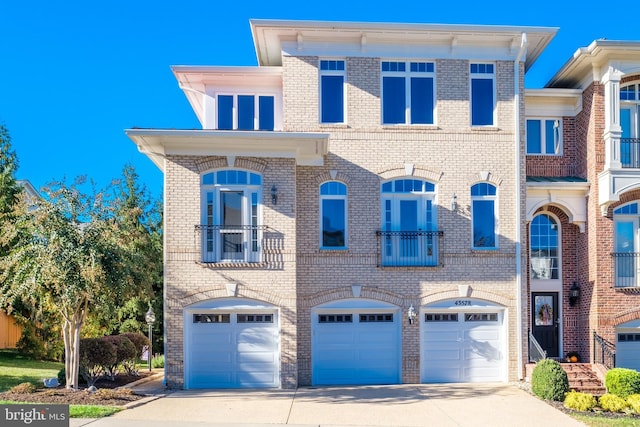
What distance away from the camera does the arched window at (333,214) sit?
55.3ft

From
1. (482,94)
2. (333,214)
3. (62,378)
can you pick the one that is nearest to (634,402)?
(333,214)

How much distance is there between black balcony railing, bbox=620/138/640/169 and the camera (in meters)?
17.3

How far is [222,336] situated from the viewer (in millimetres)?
15891

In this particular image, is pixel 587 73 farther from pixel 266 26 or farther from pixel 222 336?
pixel 222 336

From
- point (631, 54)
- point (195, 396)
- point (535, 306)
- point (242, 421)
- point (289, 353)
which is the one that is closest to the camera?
point (242, 421)

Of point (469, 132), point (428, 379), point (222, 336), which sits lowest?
point (428, 379)

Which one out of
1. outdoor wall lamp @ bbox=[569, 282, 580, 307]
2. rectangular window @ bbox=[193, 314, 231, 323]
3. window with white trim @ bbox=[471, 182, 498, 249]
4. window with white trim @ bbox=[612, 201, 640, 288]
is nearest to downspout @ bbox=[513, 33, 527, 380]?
window with white trim @ bbox=[471, 182, 498, 249]

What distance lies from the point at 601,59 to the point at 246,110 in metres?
9.80

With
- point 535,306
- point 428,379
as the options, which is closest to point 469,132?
point 535,306

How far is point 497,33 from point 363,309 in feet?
27.0

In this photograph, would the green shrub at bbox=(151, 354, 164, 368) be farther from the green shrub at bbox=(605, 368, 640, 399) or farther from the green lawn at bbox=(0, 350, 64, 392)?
the green shrub at bbox=(605, 368, 640, 399)

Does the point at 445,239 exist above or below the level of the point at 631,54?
below

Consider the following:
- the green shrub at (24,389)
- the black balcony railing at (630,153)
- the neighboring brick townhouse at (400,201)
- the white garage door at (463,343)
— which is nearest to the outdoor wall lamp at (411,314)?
the neighboring brick townhouse at (400,201)

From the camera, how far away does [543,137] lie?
18.3m
